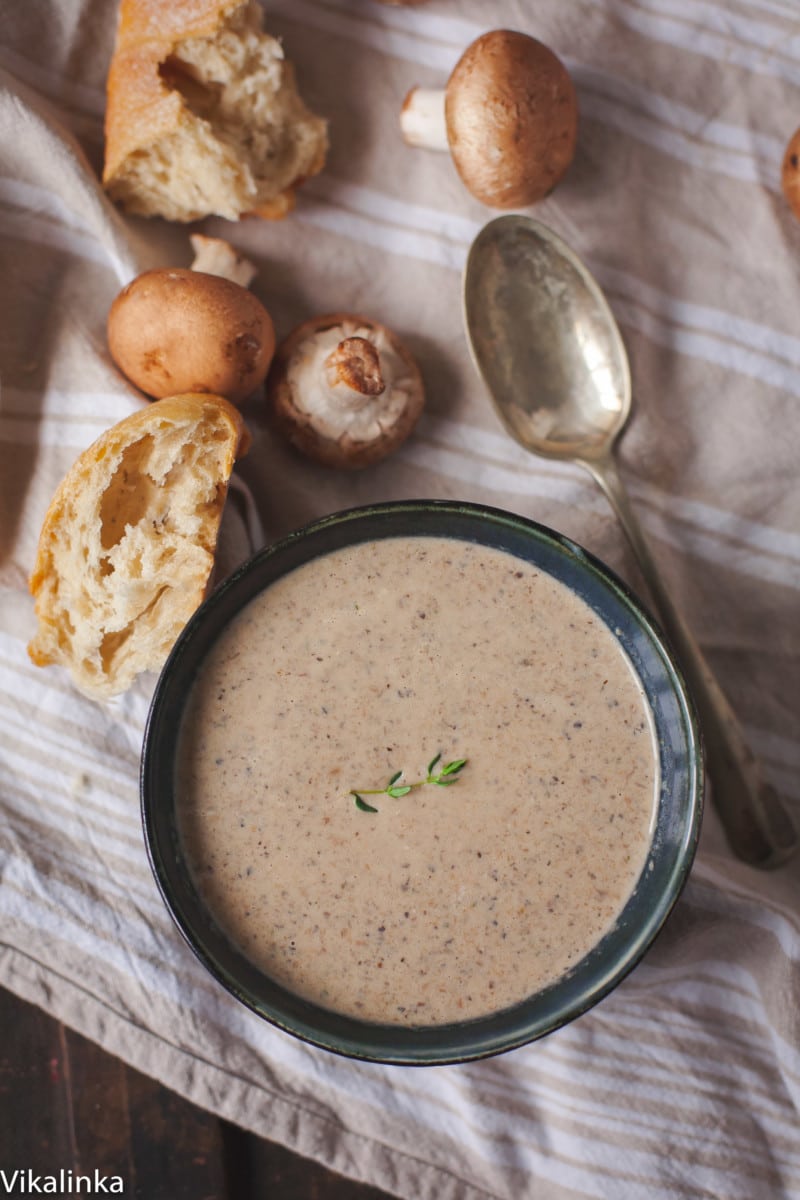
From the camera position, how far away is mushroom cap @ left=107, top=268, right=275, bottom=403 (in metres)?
1.54

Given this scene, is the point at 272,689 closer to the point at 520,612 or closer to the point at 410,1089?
the point at 520,612

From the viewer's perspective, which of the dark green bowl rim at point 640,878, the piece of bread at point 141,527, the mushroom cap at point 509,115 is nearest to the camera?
the dark green bowl rim at point 640,878

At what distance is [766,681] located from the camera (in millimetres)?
1785

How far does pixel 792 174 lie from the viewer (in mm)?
1693

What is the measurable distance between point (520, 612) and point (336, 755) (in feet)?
1.02

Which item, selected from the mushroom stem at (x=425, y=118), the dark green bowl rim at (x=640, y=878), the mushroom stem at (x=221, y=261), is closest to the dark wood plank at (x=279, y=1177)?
the dark green bowl rim at (x=640, y=878)

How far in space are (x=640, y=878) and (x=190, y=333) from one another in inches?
39.0

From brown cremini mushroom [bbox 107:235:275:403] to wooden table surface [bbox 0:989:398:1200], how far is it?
1075mm

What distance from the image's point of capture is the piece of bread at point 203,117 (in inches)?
62.3

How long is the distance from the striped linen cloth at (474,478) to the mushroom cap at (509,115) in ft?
0.36

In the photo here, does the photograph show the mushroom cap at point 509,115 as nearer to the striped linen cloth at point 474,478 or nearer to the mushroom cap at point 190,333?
the striped linen cloth at point 474,478

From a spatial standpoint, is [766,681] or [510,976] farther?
[766,681]

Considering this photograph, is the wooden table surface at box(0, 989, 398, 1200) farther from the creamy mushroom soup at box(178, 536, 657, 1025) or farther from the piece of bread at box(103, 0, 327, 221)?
the piece of bread at box(103, 0, 327, 221)

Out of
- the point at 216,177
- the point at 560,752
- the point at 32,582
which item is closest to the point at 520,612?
the point at 560,752
